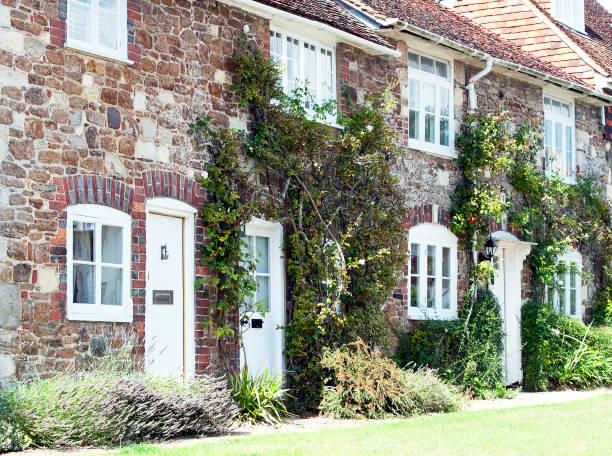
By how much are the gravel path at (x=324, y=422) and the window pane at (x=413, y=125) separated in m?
4.40

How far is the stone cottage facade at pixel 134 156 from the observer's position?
9.82 meters

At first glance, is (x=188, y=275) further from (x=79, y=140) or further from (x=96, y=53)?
(x=96, y=53)

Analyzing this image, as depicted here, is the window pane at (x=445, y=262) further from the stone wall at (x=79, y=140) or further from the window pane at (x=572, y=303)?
the stone wall at (x=79, y=140)

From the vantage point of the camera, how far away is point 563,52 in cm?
2050

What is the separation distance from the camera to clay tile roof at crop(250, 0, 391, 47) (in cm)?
1314

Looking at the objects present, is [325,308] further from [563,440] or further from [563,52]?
[563,52]

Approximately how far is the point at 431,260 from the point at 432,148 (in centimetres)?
186

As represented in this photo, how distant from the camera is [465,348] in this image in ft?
50.0

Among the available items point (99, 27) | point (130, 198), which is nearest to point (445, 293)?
point (130, 198)

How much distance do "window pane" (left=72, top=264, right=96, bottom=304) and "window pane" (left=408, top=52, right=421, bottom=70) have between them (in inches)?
295

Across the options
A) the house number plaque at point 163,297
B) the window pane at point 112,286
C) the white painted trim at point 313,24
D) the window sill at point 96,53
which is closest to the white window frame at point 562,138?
the white painted trim at point 313,24

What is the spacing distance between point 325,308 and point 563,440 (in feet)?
13.2

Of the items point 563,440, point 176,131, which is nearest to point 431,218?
point 176,131

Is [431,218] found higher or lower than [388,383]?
higher
